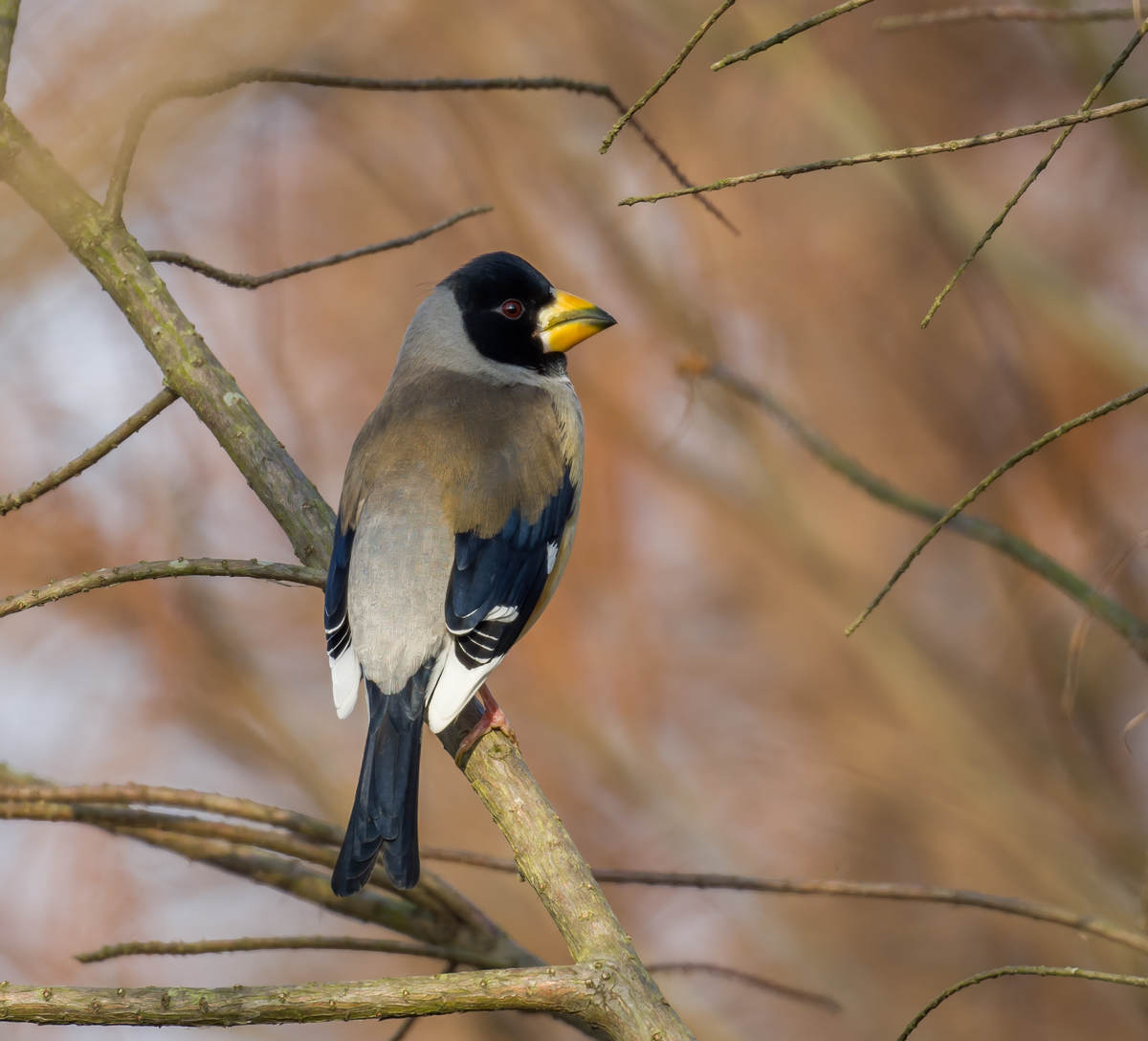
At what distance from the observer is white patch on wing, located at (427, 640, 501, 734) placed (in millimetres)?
3715

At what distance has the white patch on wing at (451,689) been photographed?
3.71m

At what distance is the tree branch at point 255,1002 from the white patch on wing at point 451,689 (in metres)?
1.54

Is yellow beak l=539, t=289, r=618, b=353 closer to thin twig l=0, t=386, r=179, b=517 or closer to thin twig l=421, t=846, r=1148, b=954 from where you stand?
thin twig l=0, t=386, r=179, b=517

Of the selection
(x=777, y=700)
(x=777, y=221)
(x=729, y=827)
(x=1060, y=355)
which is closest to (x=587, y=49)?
(x=777, y=221)

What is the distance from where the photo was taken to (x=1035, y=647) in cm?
757

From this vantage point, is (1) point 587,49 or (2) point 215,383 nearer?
(2) point 215,383

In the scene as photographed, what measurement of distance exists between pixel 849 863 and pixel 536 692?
2334 mm

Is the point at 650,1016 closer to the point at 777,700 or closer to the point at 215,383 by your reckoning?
the point at 215,383

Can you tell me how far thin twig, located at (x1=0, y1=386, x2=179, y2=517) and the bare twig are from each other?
2.90ft

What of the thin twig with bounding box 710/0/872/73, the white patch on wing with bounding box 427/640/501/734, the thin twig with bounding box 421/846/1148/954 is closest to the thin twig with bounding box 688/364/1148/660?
the thin twig with bounding box 421/846/1148/954

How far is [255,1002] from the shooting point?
6.93ft

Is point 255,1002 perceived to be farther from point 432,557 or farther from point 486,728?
point 432,557

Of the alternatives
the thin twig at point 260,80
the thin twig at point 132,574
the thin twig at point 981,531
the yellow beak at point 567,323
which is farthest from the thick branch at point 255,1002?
the yellow beak at point 567,323

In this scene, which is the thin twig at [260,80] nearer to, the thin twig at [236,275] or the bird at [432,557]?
the thin twig at [236,275]
